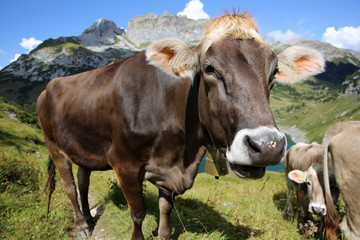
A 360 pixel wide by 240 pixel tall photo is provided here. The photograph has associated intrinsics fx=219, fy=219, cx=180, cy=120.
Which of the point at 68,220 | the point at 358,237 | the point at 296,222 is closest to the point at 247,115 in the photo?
the point at 358,237

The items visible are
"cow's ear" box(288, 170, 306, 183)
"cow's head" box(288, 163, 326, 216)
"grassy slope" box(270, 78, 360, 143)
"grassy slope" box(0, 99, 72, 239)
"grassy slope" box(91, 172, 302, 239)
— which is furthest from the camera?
"grassy slope" box(270, 78, 360, 143)

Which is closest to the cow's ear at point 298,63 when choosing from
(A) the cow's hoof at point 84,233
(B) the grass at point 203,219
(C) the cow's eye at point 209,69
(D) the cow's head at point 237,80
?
(D) the cow's head at point 237,80

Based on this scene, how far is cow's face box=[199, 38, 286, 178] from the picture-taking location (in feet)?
6.13

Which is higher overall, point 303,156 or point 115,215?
point 303,156

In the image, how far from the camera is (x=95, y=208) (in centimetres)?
568

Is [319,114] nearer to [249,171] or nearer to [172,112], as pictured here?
[172,112]

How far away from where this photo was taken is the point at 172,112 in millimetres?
3230

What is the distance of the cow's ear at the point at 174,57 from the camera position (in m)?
2.57

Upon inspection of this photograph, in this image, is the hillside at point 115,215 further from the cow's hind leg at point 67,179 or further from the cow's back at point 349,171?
the cow's back at point 349,171

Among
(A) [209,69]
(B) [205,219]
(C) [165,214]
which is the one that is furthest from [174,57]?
(B) [205,219]

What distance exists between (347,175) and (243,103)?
364 cm

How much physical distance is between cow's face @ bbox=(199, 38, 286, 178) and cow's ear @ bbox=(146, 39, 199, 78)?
165mm

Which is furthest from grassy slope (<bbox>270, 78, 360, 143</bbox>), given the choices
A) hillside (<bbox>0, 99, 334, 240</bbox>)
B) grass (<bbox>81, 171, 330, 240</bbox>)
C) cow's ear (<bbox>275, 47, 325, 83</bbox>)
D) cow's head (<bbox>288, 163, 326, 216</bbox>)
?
cow's ear (<bbox>275, 47, 325, 83</bbox>)

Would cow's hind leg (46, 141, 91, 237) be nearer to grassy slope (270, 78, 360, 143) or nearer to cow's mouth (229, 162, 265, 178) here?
cow's mouth (229, 162, 265, 178)
